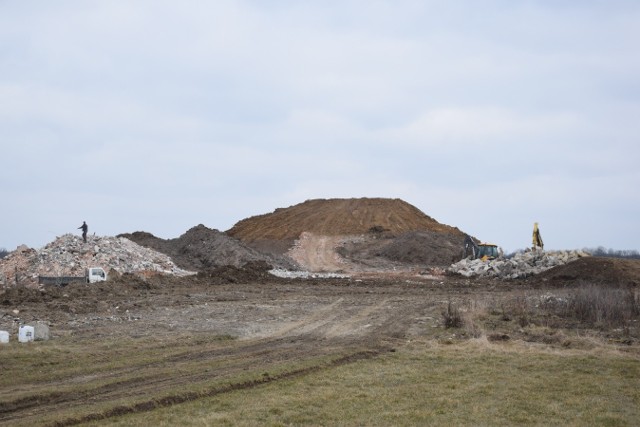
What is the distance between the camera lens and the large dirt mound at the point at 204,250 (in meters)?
45.1

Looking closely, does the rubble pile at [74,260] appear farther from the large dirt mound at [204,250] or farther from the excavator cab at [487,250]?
the excavator cab at [487,250]

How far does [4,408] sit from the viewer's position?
424 inches

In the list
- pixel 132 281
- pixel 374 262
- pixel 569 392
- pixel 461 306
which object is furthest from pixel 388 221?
pixel 569 392

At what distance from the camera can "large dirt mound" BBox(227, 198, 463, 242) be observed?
211ft

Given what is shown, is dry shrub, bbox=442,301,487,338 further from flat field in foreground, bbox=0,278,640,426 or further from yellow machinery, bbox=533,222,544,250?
yellow machinery, bbox=533,222,544,250

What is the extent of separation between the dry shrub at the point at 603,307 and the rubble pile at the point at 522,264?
16246 millimetres

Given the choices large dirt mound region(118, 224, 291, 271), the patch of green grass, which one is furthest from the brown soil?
the patch of green grass

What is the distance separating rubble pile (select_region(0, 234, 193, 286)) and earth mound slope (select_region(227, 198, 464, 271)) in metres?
14.5

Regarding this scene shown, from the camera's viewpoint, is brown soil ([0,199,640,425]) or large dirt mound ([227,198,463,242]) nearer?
brown soil ([0,199,640,425])

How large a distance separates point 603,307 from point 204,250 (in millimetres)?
31981

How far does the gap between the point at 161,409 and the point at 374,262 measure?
41.9 meters

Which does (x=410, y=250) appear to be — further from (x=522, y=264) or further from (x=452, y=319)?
(x=452, y=319)

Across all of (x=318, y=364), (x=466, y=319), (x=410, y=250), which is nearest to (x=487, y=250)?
(x=410, y=250)

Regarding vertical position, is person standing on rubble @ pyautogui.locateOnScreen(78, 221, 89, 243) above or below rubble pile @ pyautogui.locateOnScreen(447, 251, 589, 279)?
above
